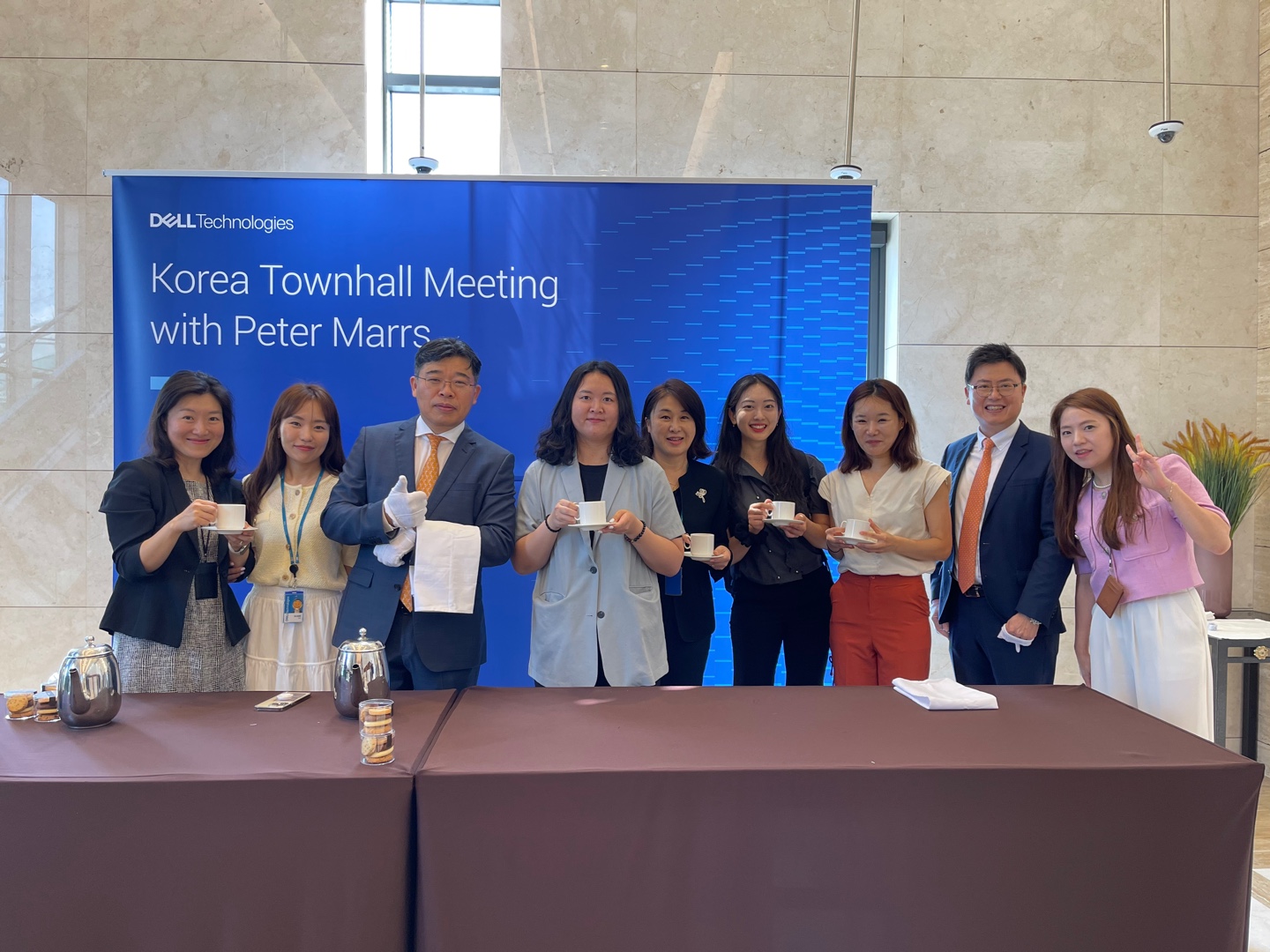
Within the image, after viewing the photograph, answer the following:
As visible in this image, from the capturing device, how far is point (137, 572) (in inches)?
90.4

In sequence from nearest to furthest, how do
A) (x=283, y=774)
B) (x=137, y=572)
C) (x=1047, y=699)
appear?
(x=283, y=774) < (x=1047, y=699) < (x=137, y=572)

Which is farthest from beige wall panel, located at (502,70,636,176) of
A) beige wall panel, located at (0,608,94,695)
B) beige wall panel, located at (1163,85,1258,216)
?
beige wall panel, located at (0,608,94,695)

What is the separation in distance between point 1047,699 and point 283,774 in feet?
5.68

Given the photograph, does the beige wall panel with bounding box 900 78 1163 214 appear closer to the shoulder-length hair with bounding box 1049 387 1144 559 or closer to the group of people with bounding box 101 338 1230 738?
the group of people with bounding box 101 338 1230 738

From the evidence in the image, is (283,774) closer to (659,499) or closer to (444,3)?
(659,499)

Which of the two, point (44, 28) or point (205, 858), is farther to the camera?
point (44, 28)

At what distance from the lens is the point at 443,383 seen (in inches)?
98.3

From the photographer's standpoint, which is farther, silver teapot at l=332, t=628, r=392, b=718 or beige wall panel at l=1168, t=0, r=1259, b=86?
beige wall panel at l=1168, t=0, r=1259, b=86

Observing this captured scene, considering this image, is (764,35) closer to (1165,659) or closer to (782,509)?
(782,509)

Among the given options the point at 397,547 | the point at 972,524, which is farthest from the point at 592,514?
the point at 972,524

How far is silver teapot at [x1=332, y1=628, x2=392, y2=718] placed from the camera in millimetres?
1744

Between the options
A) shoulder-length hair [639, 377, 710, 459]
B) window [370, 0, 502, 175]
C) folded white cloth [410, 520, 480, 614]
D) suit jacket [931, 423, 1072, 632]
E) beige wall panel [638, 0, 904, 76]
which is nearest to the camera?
folded white cloth [410, 520, 480, 614]

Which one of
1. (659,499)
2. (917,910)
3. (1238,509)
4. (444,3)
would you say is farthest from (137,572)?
(1238,509)

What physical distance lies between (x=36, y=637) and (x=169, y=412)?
2372mm
